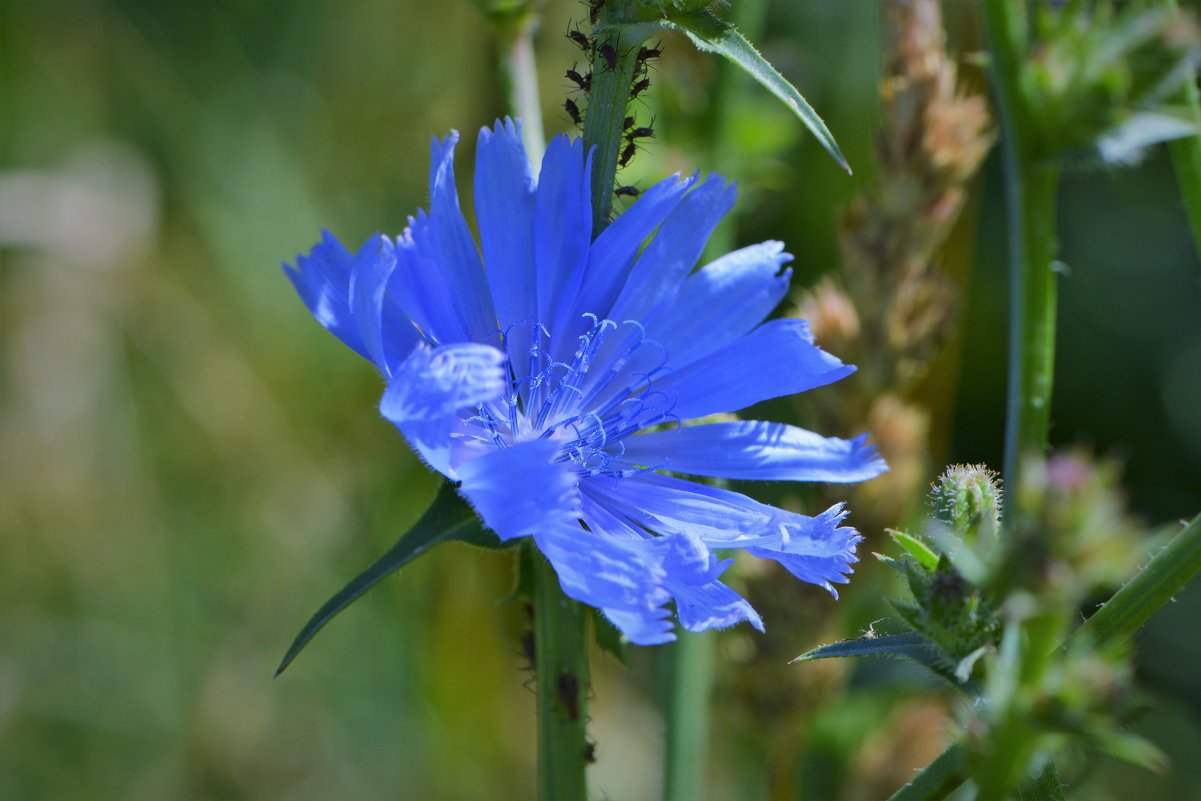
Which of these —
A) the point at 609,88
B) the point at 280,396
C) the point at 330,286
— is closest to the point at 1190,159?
the point at 609,88

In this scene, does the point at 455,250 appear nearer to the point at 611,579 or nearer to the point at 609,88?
the point at 609,88

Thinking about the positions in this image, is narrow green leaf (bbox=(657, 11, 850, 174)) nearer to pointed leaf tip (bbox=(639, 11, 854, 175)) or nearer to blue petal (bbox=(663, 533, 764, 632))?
pointed leaf tip (bbox=(639, 11, 854, 175))

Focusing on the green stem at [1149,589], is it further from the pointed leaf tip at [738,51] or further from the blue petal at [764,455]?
the pointed leaf tip at [738,51]

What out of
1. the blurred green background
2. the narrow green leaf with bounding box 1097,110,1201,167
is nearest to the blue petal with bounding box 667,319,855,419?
the narrow green leaf with bounding box 1097,110,1201,167

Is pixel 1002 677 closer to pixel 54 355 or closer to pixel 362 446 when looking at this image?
pixel 362 446

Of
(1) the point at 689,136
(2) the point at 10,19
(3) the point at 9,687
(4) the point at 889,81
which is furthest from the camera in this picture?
(2) the point at 10,19

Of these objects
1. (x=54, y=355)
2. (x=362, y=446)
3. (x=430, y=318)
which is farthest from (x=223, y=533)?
(x=430, y=318)
